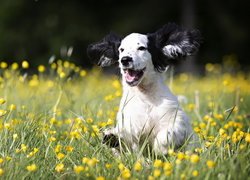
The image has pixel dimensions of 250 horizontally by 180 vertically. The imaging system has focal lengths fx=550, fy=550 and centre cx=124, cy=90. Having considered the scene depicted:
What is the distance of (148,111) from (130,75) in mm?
308

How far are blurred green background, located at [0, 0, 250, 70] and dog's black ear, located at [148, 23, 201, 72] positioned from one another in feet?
39.4

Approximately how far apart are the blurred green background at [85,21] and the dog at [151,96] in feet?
39.6

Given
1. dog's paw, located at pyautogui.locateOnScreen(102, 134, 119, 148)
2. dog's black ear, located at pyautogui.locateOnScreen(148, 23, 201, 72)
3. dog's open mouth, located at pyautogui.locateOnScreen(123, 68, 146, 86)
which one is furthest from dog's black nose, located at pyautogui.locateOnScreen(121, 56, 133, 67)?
dog's paw, located at pyautogui.locateOnScreen(102, 134, 119, 148)

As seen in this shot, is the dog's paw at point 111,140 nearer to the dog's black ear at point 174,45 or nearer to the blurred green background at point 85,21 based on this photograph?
the dog's black ear at point 174,45

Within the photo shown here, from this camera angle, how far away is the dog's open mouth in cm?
411

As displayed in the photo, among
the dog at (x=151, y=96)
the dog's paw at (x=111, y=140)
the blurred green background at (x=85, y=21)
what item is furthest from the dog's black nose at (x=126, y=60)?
the blurred green background at (x=85, y=21)

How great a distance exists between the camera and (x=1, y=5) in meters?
17.0

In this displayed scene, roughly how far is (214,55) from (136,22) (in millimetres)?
3575

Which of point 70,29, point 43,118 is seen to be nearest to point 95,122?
point 43,118

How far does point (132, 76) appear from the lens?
4.14m

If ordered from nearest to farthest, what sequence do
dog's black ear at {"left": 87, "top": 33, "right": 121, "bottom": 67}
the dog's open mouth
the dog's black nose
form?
the dog's black nose
the dog's open mouth
dog's black ear at {"left": 87, "top": 33, "right": 121, "bottom": 67}

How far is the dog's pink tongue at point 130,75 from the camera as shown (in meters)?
4.12

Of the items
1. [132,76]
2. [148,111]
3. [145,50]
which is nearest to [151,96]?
[148,111]

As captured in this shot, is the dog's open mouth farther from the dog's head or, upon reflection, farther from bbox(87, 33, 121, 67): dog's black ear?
bbox(87, 33, 121, 67): dog's black ear
